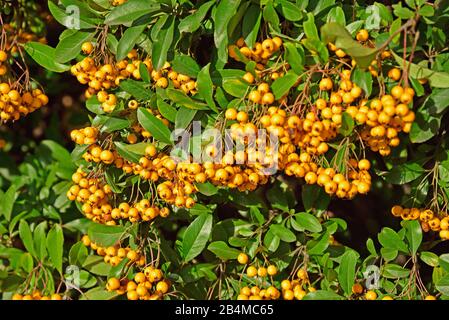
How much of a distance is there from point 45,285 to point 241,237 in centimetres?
94

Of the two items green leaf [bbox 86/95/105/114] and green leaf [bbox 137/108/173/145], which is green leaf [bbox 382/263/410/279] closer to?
green leaf [bbox 137/108/173/145]

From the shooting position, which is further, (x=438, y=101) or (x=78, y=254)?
(x=78, y=254)

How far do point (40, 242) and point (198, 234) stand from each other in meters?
0.82

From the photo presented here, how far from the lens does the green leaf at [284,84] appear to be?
2035 mm

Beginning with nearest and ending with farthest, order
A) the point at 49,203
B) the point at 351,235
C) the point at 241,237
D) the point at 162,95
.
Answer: the point at 162,95
the point at 241,237
the point at 49,203
the point at 351,235

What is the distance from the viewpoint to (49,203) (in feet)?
10.3

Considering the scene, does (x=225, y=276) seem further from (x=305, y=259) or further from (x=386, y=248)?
(x=386, y=248)

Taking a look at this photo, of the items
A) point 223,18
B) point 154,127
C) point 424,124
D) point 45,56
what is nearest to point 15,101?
point 45,56

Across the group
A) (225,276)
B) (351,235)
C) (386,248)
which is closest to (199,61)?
(225,276)

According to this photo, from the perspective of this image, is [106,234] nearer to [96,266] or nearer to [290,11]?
[96,266]

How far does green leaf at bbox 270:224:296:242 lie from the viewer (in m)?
2.42

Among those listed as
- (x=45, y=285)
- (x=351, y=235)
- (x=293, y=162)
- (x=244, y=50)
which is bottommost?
(x=351, y=235)

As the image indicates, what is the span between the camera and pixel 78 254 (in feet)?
9.04

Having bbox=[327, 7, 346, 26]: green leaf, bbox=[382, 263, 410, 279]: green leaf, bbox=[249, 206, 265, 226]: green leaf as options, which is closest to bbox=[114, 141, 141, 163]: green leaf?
bbox=[249, 206, 265, 226]: green leaf
